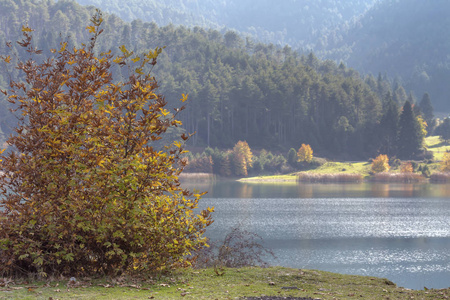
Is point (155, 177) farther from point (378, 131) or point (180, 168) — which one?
point (378, 131)

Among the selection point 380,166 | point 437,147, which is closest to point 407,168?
point 380,166

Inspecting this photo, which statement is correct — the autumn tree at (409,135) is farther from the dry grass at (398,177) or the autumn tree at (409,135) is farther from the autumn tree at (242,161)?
the autumn tree at (242,161)

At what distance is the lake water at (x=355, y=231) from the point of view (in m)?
26.6

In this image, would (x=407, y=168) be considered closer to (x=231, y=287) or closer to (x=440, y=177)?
(x=440, y=177)

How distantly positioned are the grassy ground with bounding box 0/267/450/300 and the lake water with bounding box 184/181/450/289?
11.9 meters

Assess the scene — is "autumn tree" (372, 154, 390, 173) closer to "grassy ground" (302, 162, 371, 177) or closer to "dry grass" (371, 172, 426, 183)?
"grassy ground" (302, 162, 371, 177)

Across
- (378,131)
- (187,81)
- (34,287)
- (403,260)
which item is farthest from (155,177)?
(187,81)

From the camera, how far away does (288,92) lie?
5379 inches

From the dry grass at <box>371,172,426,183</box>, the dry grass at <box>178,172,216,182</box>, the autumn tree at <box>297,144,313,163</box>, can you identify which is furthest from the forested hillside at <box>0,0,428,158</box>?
the dry grass at <box>371,172,426,183</box>

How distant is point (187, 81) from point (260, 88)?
21.9 metres

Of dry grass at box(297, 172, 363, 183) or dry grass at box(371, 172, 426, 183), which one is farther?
dry grass at box(297, 172, 363, 183)

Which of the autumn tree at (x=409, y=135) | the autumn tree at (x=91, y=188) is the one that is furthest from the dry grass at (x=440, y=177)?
the autumn tree at (x=91, y=188)

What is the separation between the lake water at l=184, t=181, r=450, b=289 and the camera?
2664 centimetres

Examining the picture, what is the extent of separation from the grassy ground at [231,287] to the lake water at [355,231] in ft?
39.1
